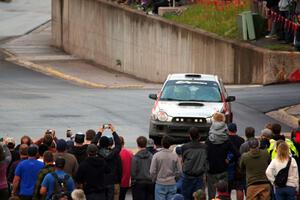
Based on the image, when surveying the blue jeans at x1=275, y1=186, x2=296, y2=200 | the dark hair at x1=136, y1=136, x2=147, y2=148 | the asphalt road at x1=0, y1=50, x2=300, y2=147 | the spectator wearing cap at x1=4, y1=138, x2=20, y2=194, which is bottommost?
the asphalt road at x1=0, y1=50, x2=300, y2=147

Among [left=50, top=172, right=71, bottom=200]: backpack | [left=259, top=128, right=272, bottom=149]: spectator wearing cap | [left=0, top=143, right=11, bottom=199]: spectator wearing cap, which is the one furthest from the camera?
[left=259, top=128, right=272, bottom=149]: spectator wearing cap

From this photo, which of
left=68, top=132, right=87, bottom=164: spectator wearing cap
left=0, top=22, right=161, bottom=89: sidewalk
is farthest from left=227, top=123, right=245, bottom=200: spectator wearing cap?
left=0, top=22, right=161, bottom=89: sidewalk

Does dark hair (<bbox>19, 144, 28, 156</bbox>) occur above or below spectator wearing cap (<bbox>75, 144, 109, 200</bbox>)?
above

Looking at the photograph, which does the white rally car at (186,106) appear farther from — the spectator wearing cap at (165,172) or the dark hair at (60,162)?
the dark hair at (60,162)

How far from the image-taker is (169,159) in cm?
1858

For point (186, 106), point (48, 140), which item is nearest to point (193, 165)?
point (48, 140)

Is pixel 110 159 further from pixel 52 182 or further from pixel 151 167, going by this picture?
pixel 52 182

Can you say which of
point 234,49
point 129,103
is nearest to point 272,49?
point 234,49

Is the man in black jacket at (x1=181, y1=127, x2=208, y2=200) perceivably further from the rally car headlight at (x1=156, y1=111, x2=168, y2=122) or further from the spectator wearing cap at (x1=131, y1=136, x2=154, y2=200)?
the rally car headlight at (x1=156, y1=111, x2=168, y2=122)

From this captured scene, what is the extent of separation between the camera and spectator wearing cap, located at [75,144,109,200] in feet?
58.7

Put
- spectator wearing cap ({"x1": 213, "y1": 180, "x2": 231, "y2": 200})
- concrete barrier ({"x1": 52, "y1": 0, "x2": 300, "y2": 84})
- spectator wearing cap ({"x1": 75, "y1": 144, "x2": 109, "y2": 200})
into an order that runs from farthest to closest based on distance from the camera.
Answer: concrete barrier ({"x1": 52, "y1": 0, "x2": 300, "y2": 84}) < spectator wearing cap ({"x1": 75, "y1": 144, "x2": 109, "y2": 200}) < spectator wearing cap ({"x1": 213, "y1": 180, "x2": 231, "y2": 200})

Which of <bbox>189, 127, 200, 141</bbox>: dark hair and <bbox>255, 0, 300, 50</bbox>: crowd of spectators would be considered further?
<bbox>255, 0, 300, 50</bbox>: crowd of spectators

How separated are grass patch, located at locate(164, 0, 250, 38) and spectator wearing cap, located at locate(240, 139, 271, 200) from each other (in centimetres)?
2338

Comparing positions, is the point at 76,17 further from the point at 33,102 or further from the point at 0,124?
the point at 0,124
